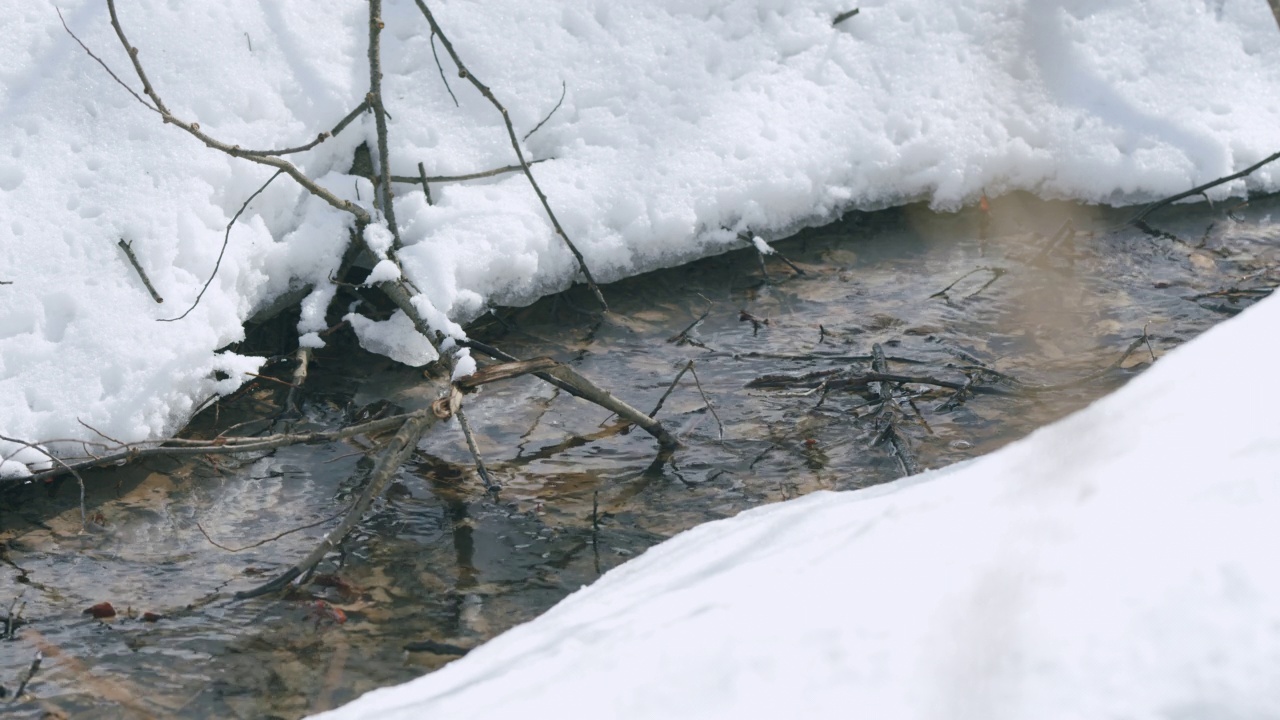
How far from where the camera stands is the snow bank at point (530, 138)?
380 centimetres

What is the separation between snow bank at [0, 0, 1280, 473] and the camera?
150 inches

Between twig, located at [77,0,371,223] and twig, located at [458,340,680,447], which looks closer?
twig, located at [77,0,371,223]

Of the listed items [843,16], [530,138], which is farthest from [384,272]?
[843,16]

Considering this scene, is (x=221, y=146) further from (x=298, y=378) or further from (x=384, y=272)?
(x=298, y=378)

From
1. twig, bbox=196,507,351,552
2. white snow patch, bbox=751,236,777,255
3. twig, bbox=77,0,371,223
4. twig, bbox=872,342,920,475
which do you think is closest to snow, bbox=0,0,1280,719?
white snow patch, bbox=751,236,777,255

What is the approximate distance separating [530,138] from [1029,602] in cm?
383

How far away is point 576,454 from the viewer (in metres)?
3.70

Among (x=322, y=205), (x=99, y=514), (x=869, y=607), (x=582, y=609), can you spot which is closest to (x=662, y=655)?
(x=869, y=607)

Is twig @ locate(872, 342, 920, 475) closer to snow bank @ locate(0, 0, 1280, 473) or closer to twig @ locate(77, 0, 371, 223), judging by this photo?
snow bank @ locate(0, 0, 1280, 473)

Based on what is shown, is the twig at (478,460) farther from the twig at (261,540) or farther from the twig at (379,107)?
the twig at (379,107)

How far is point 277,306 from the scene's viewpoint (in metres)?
4.29

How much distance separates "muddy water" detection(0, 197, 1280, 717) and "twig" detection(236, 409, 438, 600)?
0.10m

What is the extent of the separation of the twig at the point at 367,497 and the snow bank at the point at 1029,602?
3.72 ft

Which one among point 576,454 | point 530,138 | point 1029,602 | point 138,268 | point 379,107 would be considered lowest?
point 576,454
